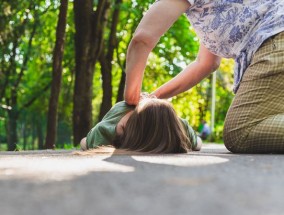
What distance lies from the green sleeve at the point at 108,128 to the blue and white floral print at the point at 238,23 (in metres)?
0.90

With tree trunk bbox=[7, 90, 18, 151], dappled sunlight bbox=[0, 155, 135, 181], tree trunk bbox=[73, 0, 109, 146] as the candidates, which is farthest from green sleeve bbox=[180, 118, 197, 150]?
tree trunk bbox=[7, 90, 18, 151]

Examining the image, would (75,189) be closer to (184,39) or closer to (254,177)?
(254,177)

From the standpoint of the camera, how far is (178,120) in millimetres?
4586

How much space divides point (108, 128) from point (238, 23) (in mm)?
1324

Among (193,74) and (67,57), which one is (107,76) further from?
(193,74)

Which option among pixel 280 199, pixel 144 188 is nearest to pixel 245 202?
pixel 280 199

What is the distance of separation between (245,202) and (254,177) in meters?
0.67

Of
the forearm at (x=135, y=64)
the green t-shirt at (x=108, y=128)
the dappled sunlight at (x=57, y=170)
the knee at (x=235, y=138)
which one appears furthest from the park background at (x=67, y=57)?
the dappled sunlight at (x=57, y=170)

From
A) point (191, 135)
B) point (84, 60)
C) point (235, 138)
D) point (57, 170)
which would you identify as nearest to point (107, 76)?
point (84, 60)

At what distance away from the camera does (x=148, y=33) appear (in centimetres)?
443

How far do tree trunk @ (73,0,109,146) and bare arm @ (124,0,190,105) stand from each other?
823 cm

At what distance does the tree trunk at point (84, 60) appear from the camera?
12750 mm

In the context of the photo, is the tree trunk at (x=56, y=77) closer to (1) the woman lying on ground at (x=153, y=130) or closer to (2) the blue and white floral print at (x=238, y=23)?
(2) the blue and white floral print at (x=238, y=23)

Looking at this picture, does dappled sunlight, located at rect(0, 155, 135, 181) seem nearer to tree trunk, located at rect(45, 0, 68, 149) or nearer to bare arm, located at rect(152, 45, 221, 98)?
bare arm, located at rect(152, 45, 221, 98)
